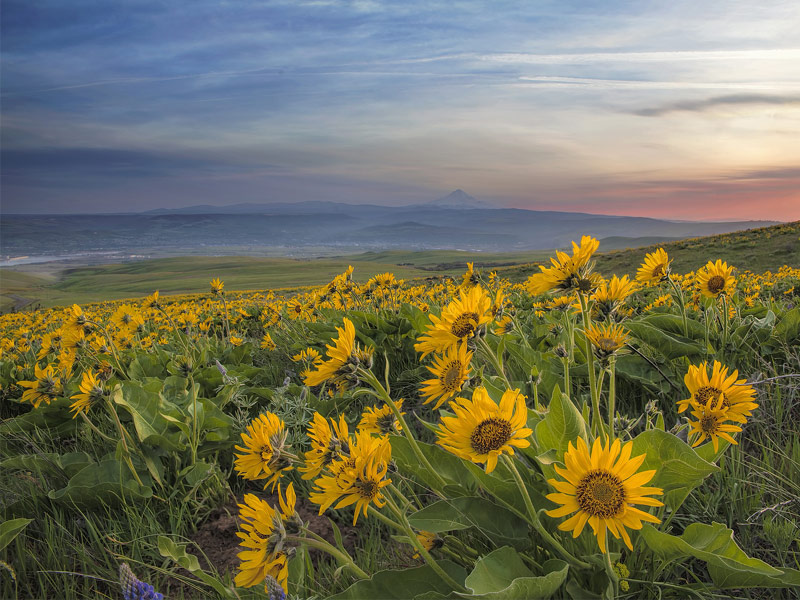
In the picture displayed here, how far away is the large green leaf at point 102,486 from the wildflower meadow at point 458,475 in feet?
0.04

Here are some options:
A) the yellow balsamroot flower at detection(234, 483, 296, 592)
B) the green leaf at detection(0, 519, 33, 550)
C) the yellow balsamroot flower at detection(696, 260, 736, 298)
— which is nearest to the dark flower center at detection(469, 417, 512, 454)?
the yellow balsamroot flower at detection(234, 483, 296, 592)

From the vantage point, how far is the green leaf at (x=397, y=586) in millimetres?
1284

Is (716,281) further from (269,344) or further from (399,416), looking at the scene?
(269,344)

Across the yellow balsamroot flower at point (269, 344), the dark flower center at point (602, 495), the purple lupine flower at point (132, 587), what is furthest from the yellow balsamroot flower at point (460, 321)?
the yellow balsamroot flower at point (269, 344)

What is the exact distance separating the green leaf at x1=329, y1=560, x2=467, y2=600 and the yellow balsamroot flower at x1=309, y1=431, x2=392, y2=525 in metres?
0.23

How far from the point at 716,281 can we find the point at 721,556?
190 cm

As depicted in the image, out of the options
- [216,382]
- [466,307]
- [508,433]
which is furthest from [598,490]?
[216,382]

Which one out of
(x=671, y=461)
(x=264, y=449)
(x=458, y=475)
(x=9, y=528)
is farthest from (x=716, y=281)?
(x=9, y=528)

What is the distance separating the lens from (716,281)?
2666mm

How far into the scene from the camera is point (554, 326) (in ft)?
11.2

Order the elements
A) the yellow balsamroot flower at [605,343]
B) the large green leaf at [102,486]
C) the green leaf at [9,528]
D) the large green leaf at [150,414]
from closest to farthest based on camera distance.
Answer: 1. the yellow balsamroot flower at [605,343]
2. the green leaf at [9,528]
3. the large green leaf at [102,486]
4. the large green leaf at [150,414]

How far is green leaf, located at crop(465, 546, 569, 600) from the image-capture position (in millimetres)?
1084

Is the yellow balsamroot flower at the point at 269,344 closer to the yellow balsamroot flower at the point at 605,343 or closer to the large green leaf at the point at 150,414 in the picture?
the large green leaf at the point at 150,414

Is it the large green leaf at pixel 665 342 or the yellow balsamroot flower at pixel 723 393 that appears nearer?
the yellow balsamroot flower at pixel 723 393
